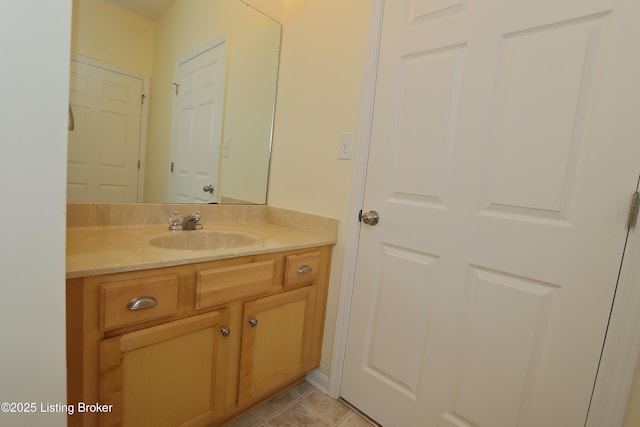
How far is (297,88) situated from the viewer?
158 centimetres

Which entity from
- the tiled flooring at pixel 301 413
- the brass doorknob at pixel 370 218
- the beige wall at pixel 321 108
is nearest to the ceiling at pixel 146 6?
the beige wall at pixel 321 108

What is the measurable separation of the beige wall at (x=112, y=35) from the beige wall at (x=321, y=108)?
683mm

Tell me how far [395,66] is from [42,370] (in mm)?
1393

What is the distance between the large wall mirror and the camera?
1.15 m

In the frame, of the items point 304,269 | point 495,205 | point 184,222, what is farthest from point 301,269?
point 495,205

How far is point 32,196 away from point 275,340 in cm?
101

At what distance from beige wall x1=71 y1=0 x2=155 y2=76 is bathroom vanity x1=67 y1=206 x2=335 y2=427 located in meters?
0.71

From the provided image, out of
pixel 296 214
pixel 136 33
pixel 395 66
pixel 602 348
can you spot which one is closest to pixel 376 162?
pixel 395 66

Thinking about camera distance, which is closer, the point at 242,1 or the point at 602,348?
the point at 602,348

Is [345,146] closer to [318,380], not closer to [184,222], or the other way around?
[184,222]

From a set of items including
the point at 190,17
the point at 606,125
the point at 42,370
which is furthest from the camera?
the point at 190,17

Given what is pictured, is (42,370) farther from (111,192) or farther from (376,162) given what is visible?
(376,162)

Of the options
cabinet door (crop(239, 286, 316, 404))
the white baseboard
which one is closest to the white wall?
cabinet door (crop(239, 286, 316, 404))

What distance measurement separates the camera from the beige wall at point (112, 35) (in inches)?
43.1
